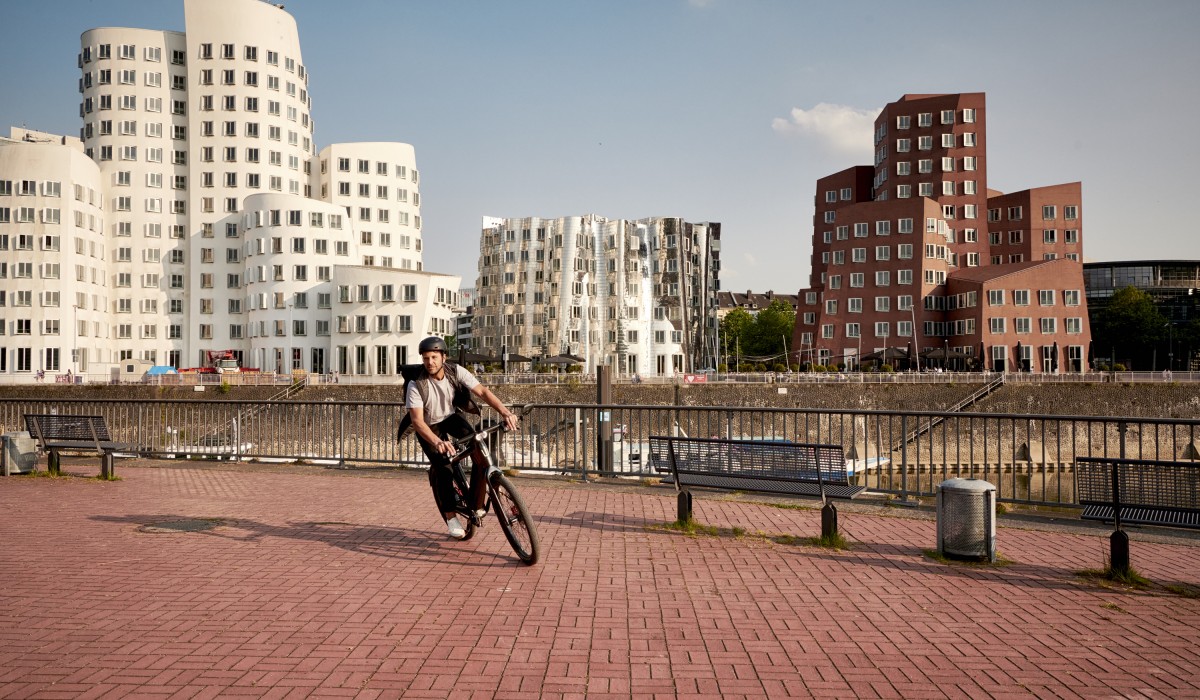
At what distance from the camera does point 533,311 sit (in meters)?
108

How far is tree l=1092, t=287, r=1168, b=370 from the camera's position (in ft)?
342

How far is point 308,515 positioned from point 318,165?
8052 centimetres

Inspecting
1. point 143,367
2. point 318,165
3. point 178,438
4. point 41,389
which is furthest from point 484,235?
point 178,438

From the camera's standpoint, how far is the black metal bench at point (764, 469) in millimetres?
8508

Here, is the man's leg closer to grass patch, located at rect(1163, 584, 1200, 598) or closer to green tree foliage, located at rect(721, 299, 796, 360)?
grass patch, located at rect(1163, 584, 1200, 598)

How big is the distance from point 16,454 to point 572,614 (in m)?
12.5

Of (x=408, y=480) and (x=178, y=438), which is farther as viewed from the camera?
(x=178, y=438)

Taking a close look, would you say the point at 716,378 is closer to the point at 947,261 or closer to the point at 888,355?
the point at 888,355

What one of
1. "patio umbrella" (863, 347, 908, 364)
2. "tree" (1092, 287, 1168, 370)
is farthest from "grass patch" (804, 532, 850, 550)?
"tree" (1092, 287, 1168, 370)

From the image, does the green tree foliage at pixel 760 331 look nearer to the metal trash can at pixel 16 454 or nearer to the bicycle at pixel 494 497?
the metal trash can at pixel 16 454

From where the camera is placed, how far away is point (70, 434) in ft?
46.6

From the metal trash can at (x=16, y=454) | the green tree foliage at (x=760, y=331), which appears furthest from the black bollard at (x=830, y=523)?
the green tree foliage at (x=760, y=331)

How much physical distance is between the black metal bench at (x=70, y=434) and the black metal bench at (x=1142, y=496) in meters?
13.7

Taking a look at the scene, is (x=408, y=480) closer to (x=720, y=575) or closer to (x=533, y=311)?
(x=720, y=575)
